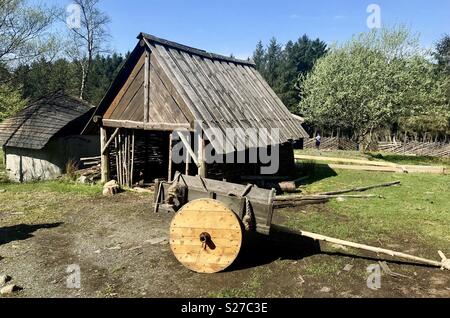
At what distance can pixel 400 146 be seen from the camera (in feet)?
133

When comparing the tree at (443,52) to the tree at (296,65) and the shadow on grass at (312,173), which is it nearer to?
the tree at (296,65)

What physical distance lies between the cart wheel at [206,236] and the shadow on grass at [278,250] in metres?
0.46

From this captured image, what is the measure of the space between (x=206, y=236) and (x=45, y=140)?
48.4ft

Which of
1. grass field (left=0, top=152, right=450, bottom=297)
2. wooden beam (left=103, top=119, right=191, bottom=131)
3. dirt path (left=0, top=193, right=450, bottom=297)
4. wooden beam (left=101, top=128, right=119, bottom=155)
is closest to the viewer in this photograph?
dirt path (left=0, top=193, right=450, bottom=297)

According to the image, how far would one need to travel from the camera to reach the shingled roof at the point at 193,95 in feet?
42.6

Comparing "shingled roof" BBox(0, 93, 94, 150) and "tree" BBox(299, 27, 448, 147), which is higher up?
"tree" BBox(299, 27, 448, 147)

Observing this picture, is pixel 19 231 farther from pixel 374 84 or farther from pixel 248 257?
pixel 374 84

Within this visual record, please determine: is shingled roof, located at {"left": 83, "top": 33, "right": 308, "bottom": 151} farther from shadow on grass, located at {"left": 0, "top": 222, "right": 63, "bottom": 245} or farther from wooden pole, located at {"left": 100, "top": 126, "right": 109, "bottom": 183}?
shadow on grass, located at {"left": 0, "top": 222, "right": 63, "bottom": 245}

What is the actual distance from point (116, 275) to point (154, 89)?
8.24 m

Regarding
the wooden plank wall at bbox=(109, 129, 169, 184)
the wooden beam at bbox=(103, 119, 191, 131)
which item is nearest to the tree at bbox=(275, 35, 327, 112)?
the wooden plank wall at bbox=(109, 129, 169, 184)

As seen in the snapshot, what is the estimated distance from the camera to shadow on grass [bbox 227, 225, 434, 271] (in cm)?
761

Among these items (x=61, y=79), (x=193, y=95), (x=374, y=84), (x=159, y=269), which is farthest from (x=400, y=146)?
(x=61, y=79)

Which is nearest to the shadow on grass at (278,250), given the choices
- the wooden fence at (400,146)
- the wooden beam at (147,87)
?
the wooden beam at (147,87)

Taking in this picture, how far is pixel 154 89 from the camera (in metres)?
13.8
